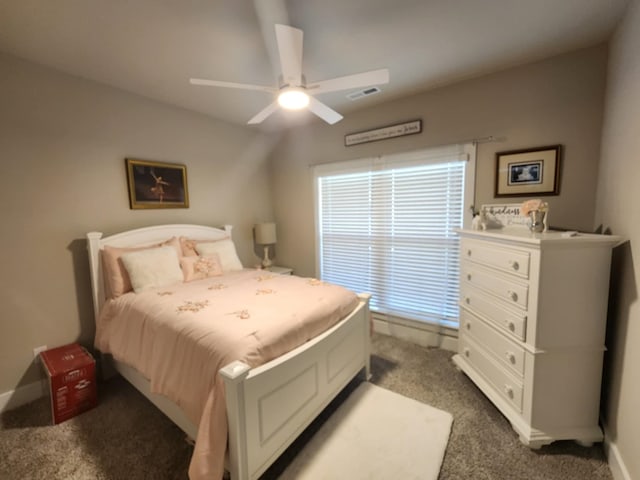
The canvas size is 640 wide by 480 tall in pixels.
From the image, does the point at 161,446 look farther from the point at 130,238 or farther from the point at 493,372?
the point at 493,372

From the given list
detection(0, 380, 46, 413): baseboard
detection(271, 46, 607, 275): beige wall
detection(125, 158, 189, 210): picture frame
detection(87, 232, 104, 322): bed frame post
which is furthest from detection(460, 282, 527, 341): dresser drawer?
detection(0, 380, 46, 413): baseboard

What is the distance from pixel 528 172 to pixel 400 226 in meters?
1.20

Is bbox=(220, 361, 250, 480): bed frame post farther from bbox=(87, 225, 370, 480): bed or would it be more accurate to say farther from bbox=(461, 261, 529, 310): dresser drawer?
bbox=(461, 261, 529, 310): dresser drawer

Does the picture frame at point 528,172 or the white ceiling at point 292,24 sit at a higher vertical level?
the white ceiling at point 292,24

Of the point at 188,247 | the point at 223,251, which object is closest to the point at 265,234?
the point at 223,251

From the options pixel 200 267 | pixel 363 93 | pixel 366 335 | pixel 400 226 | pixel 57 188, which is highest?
pixel 363 93

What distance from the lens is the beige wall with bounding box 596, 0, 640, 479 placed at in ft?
4.57

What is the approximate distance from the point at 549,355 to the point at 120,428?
9.07 ft

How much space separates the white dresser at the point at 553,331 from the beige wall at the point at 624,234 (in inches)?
3.6

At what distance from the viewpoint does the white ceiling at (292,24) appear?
1.58 meters

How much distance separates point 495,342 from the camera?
192 cm

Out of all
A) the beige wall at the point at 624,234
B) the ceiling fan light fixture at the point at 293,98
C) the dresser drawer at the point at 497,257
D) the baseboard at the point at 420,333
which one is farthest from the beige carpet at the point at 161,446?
the ceiling fan light fixture at the point at 293,98

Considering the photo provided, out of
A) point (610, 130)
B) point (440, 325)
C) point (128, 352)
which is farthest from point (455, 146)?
point (128, 352)

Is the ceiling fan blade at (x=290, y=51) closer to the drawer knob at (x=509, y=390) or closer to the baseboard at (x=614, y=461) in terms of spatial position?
the drawer knob at (x=509, y=390)
